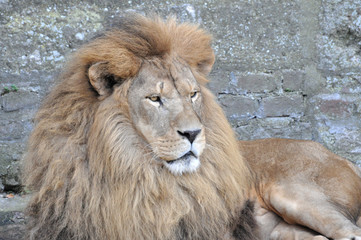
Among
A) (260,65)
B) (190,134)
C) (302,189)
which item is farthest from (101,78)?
(260,65)

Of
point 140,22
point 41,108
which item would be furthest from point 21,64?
point 140,22

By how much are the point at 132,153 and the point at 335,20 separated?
257cm

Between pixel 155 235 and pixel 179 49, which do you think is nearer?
pixel 155 235

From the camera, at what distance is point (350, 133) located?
4.39 m

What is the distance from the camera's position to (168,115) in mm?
2553

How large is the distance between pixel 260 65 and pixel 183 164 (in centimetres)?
199

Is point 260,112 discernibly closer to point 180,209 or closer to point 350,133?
point 350,133

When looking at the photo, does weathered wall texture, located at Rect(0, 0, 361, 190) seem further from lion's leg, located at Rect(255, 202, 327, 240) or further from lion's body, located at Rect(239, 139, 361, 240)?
lion's leg, located at Rect(255, 202, 327, 240)

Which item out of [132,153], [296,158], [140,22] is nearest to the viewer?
[132,153]

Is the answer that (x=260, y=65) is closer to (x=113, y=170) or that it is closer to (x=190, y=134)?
(x=190, y=134)

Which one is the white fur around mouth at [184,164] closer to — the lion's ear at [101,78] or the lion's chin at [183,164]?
the lion's chin at [183,164]

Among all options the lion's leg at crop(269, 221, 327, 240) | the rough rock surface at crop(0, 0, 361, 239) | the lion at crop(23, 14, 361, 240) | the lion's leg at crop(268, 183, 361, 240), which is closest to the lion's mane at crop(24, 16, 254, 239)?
the lion at crop(23, 14, 361, 240)

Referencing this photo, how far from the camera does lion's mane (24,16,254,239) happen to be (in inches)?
102

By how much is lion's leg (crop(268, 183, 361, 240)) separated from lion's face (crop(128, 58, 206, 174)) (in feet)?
2.37
